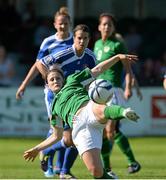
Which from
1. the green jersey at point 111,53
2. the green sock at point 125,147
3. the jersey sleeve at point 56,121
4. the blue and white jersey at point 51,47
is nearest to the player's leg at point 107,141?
the green sock at point 125,147

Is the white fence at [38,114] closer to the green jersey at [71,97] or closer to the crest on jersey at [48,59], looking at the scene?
the crest on jersey at [48,59]

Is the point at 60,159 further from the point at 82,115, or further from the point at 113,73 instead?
the point at 82,115

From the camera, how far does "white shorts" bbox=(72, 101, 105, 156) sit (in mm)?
9828

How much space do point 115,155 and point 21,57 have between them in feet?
29.5

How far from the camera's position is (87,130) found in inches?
389

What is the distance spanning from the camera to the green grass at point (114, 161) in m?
12.8

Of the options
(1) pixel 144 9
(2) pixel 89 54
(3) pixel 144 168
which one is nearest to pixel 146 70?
(1) pixel 144 9

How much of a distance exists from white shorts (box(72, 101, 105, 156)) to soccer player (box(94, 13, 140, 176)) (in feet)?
11.1

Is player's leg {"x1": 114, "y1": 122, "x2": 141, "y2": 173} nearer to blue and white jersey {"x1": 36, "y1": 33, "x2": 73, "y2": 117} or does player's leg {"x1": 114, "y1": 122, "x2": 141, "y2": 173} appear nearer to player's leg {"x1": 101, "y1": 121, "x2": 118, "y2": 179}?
player's leg {"x1": 101, "y1": 121, "x2": 118, "y2": 179}

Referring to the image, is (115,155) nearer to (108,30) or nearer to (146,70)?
(108,30)

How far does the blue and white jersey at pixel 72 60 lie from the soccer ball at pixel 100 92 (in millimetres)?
2395

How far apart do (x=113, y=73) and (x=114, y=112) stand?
456 centimetres

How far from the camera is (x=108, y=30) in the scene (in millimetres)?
13422

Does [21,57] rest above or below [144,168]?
above
